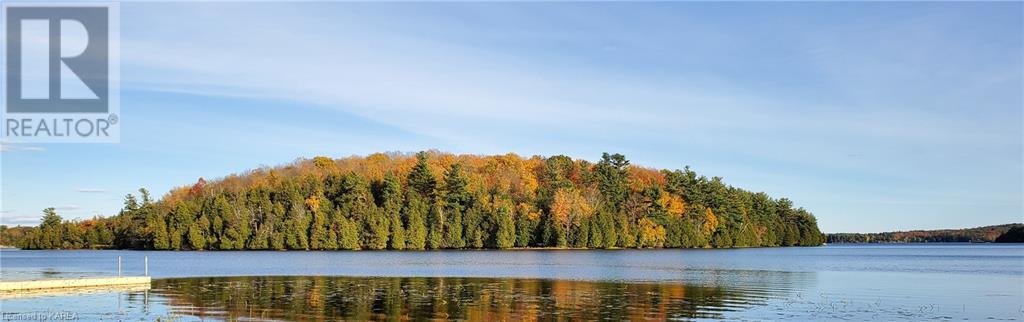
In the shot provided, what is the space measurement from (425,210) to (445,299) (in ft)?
316

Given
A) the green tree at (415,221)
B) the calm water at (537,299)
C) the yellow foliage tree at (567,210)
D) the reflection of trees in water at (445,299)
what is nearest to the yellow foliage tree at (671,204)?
the yellow foliage tree at (567,210)

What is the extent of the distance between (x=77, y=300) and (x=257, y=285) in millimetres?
11123

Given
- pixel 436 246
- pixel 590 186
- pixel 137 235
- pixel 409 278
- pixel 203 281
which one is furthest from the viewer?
pixel 590 186

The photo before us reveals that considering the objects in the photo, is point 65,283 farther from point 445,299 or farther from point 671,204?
point 671,204

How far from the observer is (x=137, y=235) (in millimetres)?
138625

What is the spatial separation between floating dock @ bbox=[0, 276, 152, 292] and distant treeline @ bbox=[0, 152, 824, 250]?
82.6m

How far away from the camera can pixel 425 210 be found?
131750 millimetres

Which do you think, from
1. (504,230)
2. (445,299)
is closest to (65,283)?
(445,299)

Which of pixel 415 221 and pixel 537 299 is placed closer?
pixel 537 299

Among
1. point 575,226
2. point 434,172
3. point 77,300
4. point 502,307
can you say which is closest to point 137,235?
point 434,172

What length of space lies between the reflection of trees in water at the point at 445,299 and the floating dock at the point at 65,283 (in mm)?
1353

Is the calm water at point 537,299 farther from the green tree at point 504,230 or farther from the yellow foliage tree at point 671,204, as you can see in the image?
the yellow foliage tree at point 671,204

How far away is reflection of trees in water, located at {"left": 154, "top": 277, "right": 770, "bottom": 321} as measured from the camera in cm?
3047

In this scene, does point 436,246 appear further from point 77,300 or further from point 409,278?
point 77,300
